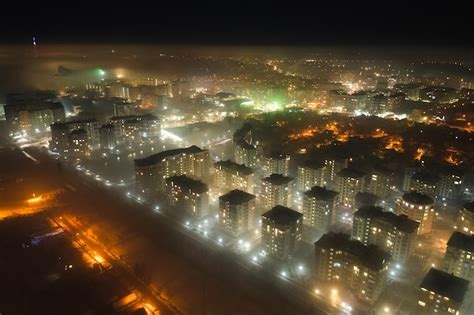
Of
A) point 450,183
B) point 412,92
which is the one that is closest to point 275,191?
point 450,183

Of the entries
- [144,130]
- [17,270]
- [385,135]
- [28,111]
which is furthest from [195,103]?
[17,270]

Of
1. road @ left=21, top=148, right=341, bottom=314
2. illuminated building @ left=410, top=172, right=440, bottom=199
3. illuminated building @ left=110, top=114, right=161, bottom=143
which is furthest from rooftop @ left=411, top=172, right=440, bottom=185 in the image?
illuminated building @ left=110, top=114, right=161, bottom=143

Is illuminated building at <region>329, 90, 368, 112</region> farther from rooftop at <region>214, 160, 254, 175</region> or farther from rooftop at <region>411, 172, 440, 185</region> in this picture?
rooftop at <region>214, 160, 254, 175</region>

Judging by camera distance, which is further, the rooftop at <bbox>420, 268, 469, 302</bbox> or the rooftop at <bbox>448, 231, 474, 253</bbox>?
the rooftop at <bbox>448, 231, 474, 253</bbox>

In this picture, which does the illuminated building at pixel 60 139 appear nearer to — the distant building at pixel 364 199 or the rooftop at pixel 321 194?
the rooftop at pixel 321 194

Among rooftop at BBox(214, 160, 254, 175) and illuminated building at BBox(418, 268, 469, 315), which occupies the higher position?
rooftop at BBox(214, 160, 254, 175)
